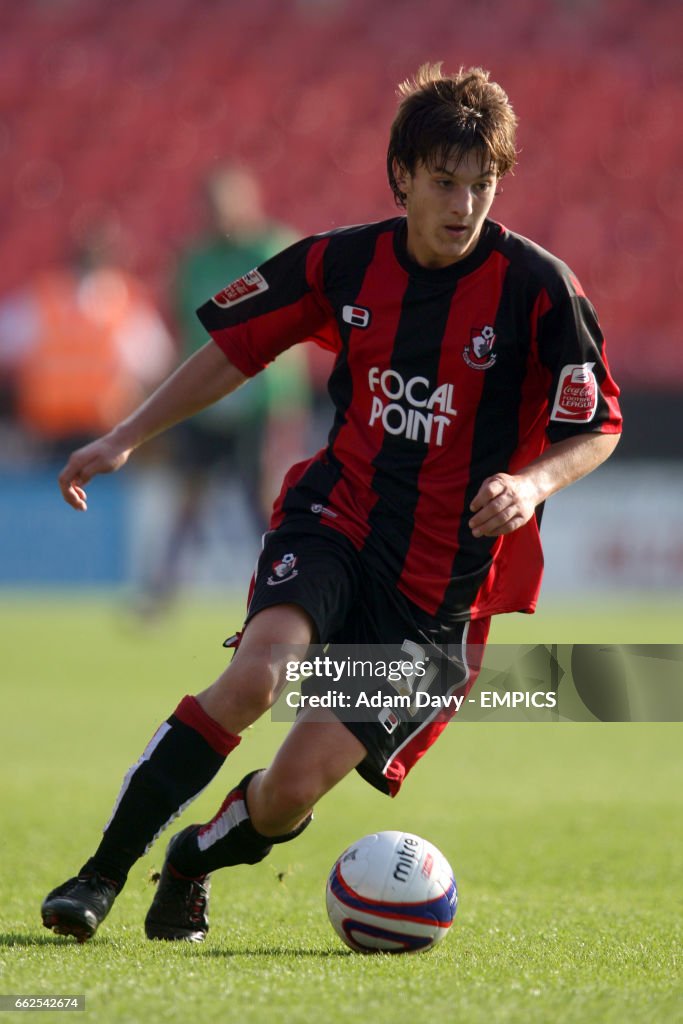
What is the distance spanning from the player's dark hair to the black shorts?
83 centimetres

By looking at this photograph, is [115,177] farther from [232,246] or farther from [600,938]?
[600,938]

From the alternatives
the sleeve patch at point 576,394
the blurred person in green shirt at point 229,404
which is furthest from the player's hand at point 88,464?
the blurred person in green shirt at point 229,404

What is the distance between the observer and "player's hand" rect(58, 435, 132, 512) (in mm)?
3516

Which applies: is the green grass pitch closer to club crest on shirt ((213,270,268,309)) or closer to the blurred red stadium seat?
club crest on shirt ((213,270,268,309))

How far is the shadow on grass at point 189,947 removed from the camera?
9.96 feet

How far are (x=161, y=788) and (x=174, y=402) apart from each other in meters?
0.91

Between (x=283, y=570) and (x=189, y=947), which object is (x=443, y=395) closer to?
(x=283, y=570)

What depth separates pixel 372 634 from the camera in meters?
3.34

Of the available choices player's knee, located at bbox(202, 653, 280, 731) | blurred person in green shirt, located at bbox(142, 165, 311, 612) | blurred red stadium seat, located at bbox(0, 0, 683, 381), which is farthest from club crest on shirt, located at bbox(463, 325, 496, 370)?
blurred red stadium seat, located at bbox(0, 0, 683, 381)

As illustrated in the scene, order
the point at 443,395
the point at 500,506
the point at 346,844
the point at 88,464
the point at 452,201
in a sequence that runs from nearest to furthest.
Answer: the point at 500,506
the point at 452,201
the point at 443,395
the point at 88,464
the point at 346,844

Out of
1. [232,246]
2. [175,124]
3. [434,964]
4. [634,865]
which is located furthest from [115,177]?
[434,964]

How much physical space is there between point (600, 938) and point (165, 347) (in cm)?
921

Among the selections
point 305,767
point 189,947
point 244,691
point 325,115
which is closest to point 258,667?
point 244,691

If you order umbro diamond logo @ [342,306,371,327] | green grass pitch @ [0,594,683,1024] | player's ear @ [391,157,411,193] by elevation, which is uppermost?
player's ear @ [391,157,411,193]
